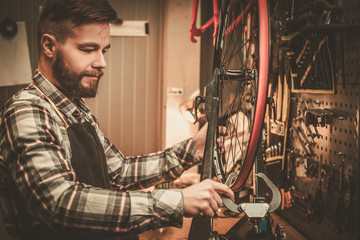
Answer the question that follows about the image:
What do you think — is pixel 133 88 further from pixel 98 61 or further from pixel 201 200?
pixel 201 200

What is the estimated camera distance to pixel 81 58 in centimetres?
101

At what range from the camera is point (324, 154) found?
141cm

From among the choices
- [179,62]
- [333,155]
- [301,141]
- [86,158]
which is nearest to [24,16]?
[179,62]

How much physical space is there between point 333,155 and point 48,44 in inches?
42.0

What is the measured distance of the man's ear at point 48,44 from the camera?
999 mm

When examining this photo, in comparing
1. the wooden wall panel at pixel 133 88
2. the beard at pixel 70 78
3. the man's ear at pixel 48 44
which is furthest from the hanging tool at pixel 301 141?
the wooden wall panel at pixel 133 88

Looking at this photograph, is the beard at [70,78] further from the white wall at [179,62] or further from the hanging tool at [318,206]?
the white wall at [179,62]

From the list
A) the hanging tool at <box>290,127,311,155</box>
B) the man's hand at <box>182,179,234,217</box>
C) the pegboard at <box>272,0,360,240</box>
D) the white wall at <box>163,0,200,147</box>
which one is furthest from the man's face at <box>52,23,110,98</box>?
the white wall at <box>163,0,200,147</box>

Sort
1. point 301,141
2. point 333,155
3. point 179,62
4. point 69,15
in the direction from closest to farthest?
point 69,15
point 333,155
point 301,141
point 179,62

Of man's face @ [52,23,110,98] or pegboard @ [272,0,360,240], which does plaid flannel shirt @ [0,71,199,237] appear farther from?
pegboard @ [272,0,360,240]

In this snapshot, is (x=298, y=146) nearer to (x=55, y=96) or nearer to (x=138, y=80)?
(x=55, y=96)

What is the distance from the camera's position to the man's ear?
3.28 feet

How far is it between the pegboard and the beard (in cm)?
85

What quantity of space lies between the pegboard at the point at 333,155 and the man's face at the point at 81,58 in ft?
2.70
